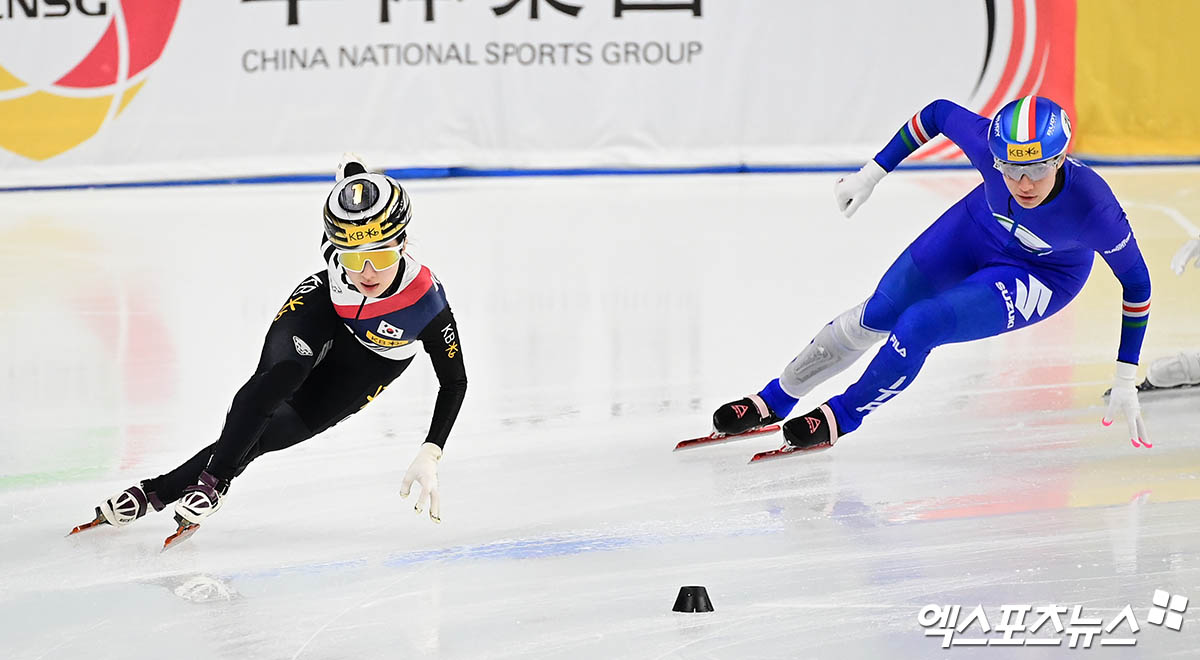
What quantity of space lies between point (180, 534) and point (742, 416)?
1.51 metres

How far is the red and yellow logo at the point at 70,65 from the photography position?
8.61 m

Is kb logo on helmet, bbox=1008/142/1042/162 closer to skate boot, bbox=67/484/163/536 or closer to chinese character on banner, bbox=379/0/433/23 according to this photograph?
skate boot, bbox=67/484/163/536

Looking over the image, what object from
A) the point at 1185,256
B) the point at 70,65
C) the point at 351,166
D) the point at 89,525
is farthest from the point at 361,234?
the point at 70,65

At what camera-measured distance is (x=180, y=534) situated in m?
2.83

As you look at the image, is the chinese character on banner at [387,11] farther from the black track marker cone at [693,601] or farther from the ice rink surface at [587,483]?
the black track marker cone at [693,601]

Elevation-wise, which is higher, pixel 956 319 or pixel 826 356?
pixel 956 319

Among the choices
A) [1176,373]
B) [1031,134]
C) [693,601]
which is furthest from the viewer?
[1176,373]

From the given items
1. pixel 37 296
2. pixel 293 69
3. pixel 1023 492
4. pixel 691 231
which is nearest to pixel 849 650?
pixel 1023 492

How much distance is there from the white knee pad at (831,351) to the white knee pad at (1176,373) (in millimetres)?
1053

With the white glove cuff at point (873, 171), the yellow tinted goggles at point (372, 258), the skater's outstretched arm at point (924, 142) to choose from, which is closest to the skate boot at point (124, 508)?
the yellow tinted goggles at point (372, 258)

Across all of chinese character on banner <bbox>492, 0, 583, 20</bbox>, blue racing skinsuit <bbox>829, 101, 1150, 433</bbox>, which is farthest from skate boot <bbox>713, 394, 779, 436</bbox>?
chinese character on banner <bbox>492, 0, 583, 20</bbox>

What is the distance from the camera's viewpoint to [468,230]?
707cm

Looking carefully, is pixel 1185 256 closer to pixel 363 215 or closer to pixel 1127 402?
pixel 1127 402

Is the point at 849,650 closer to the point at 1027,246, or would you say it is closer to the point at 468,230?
the point at 1027,246
